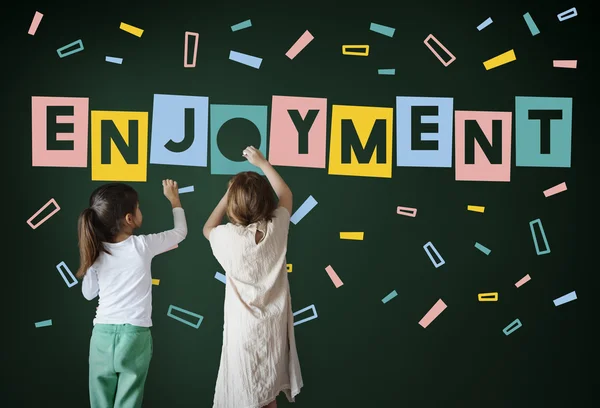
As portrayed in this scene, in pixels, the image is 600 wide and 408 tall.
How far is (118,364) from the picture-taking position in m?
1.86

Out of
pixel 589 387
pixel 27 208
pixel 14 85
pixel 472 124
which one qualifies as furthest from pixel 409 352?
pixel 14 85

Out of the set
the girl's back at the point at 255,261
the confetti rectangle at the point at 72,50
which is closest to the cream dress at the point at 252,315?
the girl's back at the point at 255,261

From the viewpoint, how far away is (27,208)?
232 cm

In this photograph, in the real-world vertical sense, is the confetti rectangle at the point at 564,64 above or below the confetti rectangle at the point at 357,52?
below

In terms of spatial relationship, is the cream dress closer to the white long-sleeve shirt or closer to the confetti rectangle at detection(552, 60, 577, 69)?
the white long-sleeve shirt

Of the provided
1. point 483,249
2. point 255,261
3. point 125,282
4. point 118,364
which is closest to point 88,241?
point 125,282

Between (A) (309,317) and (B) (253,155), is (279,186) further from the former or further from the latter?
(A) (309,317)

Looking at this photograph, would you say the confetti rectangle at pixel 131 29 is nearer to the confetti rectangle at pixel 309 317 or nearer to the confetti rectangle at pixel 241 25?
the confetti rectangle at pixel 241 25

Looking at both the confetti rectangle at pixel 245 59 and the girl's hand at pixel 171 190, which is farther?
the confetti rectangle at pixel 245 59

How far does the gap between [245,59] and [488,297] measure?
1442mm

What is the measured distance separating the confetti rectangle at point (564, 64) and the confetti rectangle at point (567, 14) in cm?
18

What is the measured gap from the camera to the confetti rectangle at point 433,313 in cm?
243

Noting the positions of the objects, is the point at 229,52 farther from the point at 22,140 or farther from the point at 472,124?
the point at 472,124

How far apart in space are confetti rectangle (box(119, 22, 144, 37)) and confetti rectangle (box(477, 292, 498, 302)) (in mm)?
1800
